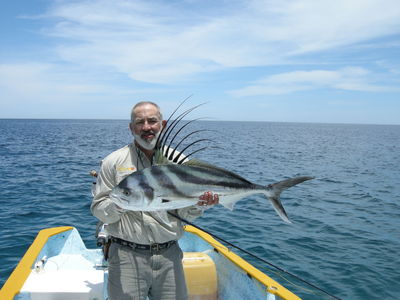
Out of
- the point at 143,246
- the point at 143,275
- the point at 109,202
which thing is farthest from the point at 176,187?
the point at 143,275

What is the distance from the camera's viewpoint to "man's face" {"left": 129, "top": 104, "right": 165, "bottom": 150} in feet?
11.7

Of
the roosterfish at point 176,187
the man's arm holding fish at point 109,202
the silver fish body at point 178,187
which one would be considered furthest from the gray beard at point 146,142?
the silver fish body at point 178,187

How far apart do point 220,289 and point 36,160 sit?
2496 cm

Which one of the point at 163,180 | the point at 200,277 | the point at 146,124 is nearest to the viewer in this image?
the point at 163,180

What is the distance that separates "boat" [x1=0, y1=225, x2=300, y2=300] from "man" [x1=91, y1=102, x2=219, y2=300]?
1.70 m

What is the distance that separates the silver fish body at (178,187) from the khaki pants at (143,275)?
958mm

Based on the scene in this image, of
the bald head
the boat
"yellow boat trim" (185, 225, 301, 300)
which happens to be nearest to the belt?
the bald head

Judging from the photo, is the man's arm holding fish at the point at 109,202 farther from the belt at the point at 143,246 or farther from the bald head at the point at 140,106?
the bald head at the point at 140,106

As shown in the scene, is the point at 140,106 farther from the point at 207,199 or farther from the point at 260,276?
the point at 260,276

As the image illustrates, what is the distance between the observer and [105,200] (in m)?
3.40

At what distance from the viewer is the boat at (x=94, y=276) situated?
485 cm

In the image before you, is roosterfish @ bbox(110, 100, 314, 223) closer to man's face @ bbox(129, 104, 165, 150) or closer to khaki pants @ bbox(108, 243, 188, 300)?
man's face @ bbox(129, 104, 165, 150)

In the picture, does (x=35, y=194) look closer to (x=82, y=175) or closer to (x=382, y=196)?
(x=82, y=175)

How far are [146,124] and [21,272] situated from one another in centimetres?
340
